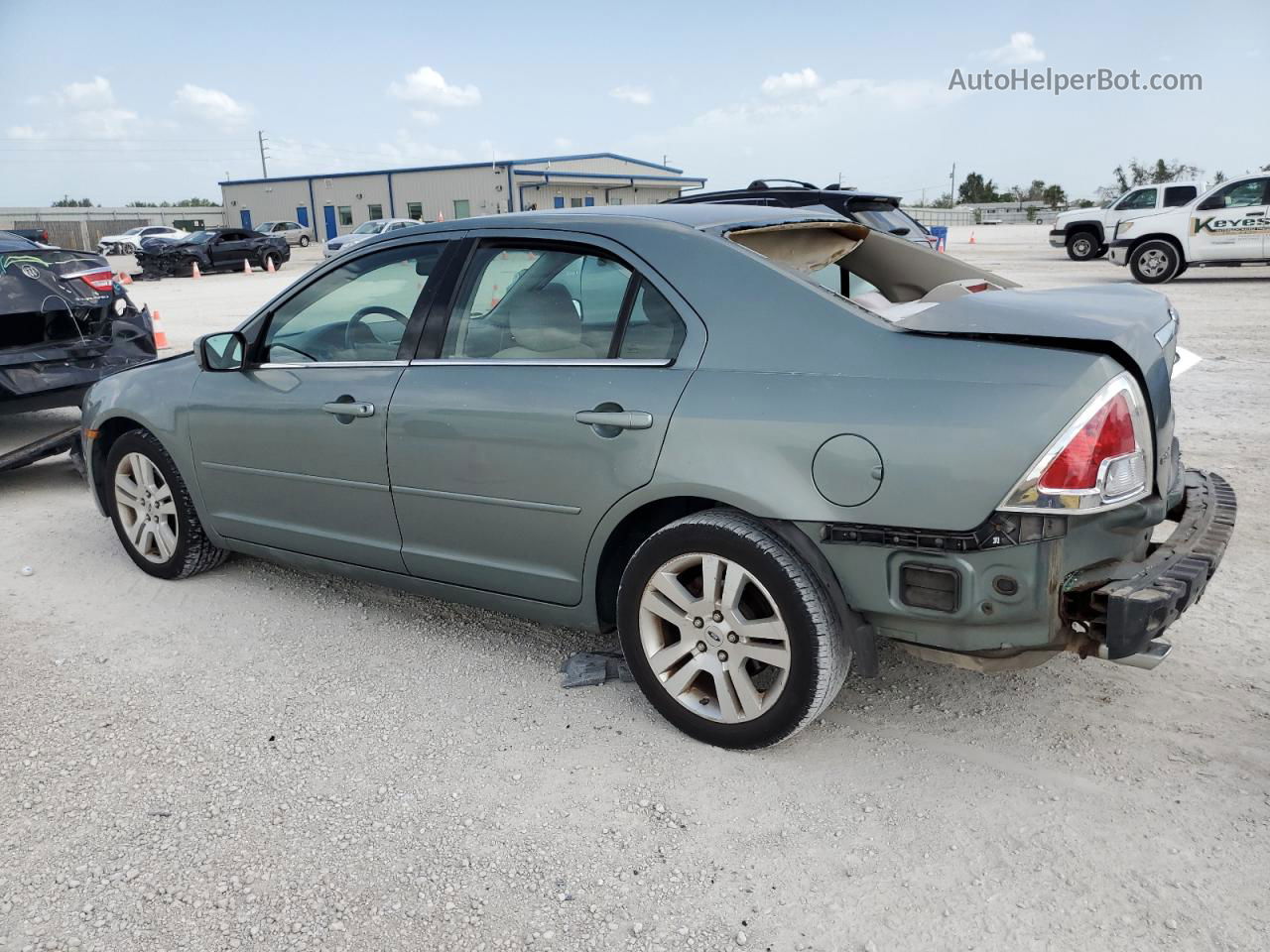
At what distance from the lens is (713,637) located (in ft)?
9.64

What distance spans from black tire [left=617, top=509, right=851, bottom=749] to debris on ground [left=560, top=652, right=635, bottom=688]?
1.71ft

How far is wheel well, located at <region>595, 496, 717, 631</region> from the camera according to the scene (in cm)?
303

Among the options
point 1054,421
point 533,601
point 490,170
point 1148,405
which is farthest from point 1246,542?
point 490,170

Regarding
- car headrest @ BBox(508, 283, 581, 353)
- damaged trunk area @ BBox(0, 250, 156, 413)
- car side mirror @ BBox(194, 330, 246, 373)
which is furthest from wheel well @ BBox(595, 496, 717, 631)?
damaged trunk area @ BBox(0, 250, 156, 413)

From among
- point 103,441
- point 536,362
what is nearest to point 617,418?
point 536,362

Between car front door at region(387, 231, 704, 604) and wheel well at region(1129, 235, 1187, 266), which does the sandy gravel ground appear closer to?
car front door at region(387, 231, 704, 604)

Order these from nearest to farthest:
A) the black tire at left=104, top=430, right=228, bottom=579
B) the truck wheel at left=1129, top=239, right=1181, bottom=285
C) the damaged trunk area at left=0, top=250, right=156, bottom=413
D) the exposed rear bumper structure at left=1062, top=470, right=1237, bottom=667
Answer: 1. the exposed rear bumper structure at left=1062, top=470, right=1237, bottom=667
2. the black tire at left=104, top=430, right=228, bottom=579
3. the damaged trunk area at left=0, top=250, right=156, bottom=413
4. the truck wheel at left=1129, top=239, right=1181, bottom=285

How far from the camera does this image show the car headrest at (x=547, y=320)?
10.7ft

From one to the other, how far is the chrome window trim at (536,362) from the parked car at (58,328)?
13.7 feet

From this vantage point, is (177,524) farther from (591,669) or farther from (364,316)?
(591,669)

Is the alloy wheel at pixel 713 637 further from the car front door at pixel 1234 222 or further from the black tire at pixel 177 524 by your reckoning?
the car front door at pixel 1234 222

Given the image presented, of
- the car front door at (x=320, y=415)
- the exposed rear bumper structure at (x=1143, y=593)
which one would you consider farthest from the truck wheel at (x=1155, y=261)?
the car front door at (x=320, y=415)

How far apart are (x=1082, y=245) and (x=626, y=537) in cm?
2401

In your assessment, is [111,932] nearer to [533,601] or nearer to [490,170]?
[533,601]
